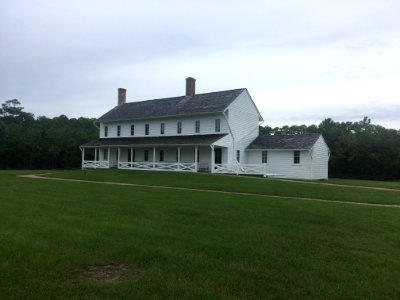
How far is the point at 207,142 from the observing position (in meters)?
32.2

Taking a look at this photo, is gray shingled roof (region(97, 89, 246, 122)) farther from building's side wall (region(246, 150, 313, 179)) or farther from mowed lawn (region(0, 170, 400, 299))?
mowed lawn (region(0, 170, 400, 299))

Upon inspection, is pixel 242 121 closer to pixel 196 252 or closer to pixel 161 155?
pixel 161 155

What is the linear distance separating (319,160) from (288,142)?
9.91ft

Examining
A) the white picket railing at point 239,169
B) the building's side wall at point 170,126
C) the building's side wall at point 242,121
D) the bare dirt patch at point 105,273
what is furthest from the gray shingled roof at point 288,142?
the bare dirt patch at point 105,273

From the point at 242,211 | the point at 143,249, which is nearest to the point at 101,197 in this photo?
the point at 242,211

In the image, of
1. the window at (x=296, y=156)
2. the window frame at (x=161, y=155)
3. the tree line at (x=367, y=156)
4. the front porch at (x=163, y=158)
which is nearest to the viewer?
the window at (x=296, y=156)

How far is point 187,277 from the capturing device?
220 inches

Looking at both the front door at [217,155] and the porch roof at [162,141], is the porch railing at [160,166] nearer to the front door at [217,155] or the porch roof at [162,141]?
the porch roof at [162,141]

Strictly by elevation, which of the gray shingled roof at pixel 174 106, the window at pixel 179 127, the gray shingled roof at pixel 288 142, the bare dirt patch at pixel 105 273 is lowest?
the bare dirt patch at pixel 105 273

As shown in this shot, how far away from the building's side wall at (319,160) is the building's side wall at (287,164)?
1.84 ft

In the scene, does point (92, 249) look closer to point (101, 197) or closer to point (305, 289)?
point (305, 289)

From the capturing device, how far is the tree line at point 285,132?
46938mm

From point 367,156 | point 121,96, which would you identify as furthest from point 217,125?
point 367,156

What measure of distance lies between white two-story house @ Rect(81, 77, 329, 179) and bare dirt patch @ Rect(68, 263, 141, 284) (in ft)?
84.3
